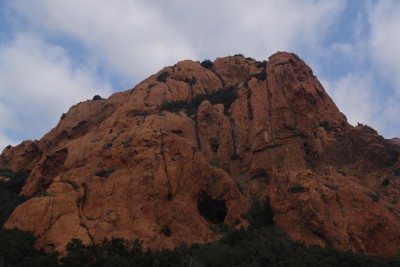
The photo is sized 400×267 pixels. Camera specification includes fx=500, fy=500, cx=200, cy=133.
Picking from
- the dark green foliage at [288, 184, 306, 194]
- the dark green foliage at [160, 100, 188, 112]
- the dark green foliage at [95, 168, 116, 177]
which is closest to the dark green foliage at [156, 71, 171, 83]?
the dark green foliage at [160, 100, 188, 112]

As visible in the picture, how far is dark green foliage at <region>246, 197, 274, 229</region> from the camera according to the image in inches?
1602

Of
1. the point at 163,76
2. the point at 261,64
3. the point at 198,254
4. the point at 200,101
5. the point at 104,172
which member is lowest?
the point at 198,254

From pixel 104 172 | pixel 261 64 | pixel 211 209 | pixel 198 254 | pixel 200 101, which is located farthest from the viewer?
pixel 261 64

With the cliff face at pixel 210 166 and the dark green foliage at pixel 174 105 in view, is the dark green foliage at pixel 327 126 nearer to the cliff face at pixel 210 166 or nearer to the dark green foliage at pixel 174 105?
the cliff face at pixel 210 166

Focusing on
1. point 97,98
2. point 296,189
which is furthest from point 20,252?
point 97,98

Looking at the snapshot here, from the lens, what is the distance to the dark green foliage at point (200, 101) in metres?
58.1

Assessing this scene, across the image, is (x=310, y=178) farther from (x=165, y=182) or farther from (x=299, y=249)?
(x=165, y=182)

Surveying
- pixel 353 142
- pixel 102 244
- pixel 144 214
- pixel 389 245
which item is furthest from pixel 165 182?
pixel 353 142

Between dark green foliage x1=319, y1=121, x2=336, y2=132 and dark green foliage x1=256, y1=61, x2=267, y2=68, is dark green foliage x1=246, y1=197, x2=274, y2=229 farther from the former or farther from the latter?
dark green foliage x1=256, y1=61, x2=267, y2=68

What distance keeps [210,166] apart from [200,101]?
53.6 ft

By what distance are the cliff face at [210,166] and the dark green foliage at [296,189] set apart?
4.0 inches

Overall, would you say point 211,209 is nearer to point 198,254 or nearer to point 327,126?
point 198,254

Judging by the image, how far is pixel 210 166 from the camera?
46.1 meters

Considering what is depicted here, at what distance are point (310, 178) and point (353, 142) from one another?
12352 millimetres
